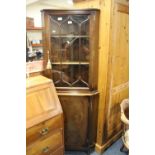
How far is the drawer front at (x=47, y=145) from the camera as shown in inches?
62.7

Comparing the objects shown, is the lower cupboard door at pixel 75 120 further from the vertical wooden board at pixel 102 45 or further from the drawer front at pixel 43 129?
the drawer front at pixel 43 129

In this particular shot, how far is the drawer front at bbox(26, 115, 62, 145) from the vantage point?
5.07 feet

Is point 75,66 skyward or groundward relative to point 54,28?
groundward

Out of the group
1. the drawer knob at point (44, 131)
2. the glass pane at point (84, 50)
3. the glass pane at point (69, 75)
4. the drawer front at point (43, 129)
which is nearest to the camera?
the drawer front at point (43, 129)

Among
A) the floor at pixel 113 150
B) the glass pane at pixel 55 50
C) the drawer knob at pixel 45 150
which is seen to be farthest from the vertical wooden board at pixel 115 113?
the drawer knob at pixel 45 150

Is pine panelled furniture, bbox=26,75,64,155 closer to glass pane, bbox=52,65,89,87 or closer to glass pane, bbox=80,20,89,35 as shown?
glass pane, bbox=52,65,89,87

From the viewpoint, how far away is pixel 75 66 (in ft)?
7.63

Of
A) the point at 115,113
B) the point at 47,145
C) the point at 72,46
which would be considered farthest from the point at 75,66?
the point at 47,145

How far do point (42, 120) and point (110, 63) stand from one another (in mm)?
1046

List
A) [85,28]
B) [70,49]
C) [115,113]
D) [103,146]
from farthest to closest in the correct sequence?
1. [115,113]
2. [103,146]
3. [70,49]
4. [85,28]

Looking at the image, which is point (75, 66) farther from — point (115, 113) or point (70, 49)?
point (115, 113)
